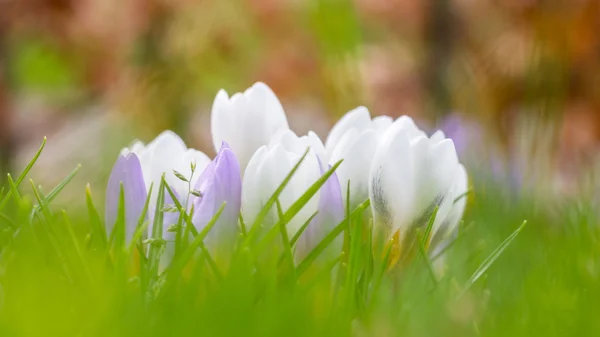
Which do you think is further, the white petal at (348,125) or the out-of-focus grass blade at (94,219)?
the white petal at (348,125)

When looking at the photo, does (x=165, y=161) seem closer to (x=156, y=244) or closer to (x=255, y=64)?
(x=156, y=244)

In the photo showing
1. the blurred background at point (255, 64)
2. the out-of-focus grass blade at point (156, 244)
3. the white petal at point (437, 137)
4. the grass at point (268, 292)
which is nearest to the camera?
the grass at point (268, 292)

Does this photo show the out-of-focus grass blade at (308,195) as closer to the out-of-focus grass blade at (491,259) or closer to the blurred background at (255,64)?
the out-of-focus grass blade at (491,259)

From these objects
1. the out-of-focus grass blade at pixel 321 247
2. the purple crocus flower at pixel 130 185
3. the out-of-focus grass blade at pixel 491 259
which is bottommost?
the out-of-focus grass blade at pixel 491 259

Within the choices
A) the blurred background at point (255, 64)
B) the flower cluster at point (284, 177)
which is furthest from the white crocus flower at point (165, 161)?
the blurred background at point (255, 64)

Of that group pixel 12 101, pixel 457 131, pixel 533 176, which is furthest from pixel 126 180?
pixel 12 101

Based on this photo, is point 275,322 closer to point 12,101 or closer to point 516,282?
point 516,282

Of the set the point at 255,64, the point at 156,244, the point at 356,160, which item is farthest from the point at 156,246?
the point at 255,64
